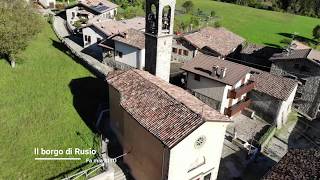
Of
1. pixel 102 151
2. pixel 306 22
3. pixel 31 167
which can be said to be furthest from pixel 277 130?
pixel 306 22

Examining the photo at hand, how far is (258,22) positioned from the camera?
91.5 m

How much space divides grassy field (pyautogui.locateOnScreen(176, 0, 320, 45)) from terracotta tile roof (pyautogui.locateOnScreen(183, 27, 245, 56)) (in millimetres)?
19306

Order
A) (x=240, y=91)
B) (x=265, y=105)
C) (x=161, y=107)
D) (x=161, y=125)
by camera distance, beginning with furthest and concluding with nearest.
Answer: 1. (x=265, y=105)
2. (x=240, y=91)
3. (x=161, y=107)
4. (x=161, y=125)

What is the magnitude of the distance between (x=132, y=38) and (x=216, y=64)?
49.1 feet

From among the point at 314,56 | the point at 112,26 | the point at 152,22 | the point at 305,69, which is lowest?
the point at 305,69

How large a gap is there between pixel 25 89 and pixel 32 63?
7319 millimetres

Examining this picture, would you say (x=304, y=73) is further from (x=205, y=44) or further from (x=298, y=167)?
(x=298, y=167)

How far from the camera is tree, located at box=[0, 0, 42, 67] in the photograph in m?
37.5

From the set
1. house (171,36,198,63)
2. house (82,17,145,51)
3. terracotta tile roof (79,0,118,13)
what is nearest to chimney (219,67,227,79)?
house (171,36,198,63)

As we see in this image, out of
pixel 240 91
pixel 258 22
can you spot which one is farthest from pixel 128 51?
pixel 258 22

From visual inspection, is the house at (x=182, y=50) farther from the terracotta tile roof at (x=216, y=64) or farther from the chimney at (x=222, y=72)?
the chimney at (x=222, y=72)

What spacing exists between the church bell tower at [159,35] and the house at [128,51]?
45.9ft

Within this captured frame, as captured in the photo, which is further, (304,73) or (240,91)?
(304,73)

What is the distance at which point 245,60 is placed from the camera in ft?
178
